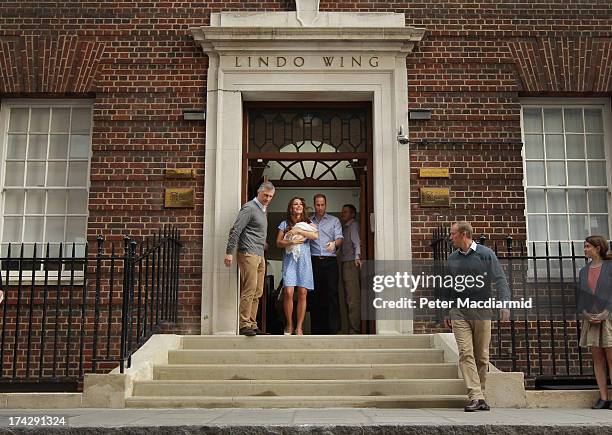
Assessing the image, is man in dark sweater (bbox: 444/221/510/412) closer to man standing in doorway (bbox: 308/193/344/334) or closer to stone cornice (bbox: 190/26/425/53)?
man standing in doorway (bbox: 308/193/344/334)

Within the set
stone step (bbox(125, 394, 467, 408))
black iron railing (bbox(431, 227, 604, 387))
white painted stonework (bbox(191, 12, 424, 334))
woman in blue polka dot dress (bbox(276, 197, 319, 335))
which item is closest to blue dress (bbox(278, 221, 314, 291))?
woman in blue polka dot dress (bbox(276, 197, 319, 335))

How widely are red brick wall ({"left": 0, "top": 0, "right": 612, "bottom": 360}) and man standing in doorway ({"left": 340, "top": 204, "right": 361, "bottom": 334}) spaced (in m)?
0.85

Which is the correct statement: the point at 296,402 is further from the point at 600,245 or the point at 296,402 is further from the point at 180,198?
the point at 180,198

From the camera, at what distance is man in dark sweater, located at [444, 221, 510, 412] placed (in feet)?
21.7

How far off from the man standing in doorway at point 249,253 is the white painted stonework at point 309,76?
75cm

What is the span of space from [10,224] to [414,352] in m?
5.65

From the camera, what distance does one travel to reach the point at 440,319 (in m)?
9.12

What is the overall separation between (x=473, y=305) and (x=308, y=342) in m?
2.21

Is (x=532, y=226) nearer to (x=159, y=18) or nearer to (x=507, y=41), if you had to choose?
(x=507, y=41)

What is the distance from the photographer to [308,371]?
7617 millimetres

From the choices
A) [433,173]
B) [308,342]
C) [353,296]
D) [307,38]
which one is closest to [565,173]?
[433,173]

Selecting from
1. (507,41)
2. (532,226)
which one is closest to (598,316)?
(532,226)

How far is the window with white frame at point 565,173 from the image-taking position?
32.8 ft

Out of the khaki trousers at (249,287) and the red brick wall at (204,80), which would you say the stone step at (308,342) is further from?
the red brick wall at (204,80)
